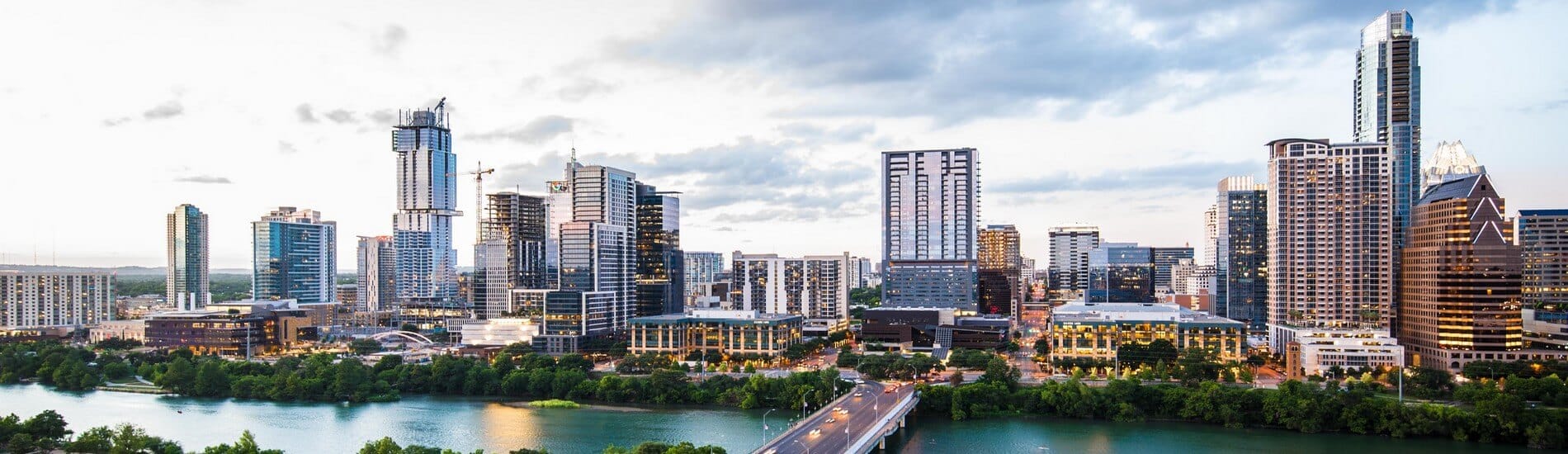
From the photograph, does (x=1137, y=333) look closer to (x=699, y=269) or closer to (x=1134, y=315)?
(x=1134, y=315)

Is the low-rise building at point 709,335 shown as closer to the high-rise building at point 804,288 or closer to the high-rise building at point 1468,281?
the high-rise building at point 804,288

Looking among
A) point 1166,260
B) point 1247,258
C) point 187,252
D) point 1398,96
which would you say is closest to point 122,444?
point 1398,96

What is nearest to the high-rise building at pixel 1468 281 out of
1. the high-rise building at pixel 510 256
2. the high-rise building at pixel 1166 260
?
the high-rise building at pixel 510 256

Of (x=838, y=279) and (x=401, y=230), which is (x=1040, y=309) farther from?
(x=401, y=230)

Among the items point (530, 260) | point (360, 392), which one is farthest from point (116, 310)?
point (360, 392)

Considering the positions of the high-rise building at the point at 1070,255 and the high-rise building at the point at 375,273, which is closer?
the high-rise building at the point at 375,273

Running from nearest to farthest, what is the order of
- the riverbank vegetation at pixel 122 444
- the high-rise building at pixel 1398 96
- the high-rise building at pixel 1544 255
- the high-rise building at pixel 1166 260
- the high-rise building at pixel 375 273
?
the riverbank vegetation at pixel 122 444 < the high-rise building at pixel 1398 96 < the high-rise building at pixel 1544 255 < the high-rise building at pixel 375 273 < the high-rise building at pixel 1166 260
